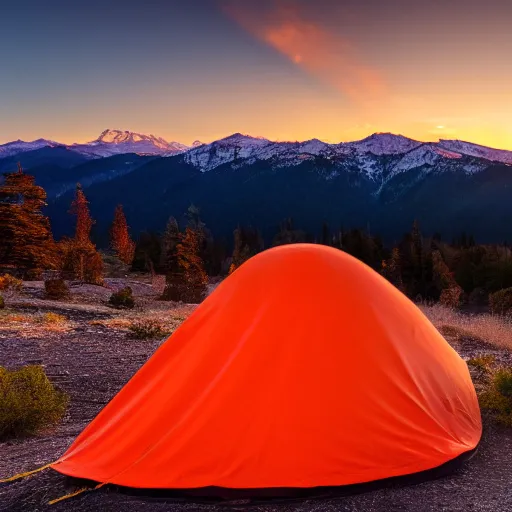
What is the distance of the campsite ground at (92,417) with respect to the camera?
3.90 meters

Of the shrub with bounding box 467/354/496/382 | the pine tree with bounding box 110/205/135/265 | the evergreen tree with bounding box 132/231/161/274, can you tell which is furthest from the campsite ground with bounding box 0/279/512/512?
the pine tree with bounding box 110/205/135/265

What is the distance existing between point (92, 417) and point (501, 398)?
17.0 ft

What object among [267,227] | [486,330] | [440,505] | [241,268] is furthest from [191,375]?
[267,227]

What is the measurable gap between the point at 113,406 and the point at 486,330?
1304 cm

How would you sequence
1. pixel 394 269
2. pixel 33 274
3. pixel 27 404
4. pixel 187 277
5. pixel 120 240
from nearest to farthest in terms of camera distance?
pixel 27 404 < pixel 33 274 < pixel 187 277 < pixel 394 269 < pixel 120 240


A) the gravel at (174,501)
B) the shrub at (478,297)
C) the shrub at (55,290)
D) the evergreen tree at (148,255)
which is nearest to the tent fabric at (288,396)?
the gravel at (174,501)

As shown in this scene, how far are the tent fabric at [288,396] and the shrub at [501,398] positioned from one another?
921 mm

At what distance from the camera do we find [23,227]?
3453cm

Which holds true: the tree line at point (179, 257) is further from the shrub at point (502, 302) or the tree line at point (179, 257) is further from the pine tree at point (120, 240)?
the shrub at point (502, 302)

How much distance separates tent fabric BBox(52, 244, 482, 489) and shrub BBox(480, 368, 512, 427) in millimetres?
921

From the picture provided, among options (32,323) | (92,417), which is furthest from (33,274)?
(92,417)

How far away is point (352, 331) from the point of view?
4754mm

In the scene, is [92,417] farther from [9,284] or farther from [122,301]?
[9,284]

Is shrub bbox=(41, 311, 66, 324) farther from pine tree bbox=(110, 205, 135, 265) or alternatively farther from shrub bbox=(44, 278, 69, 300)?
pine tree bbox=(110, 205, 135, 265)
